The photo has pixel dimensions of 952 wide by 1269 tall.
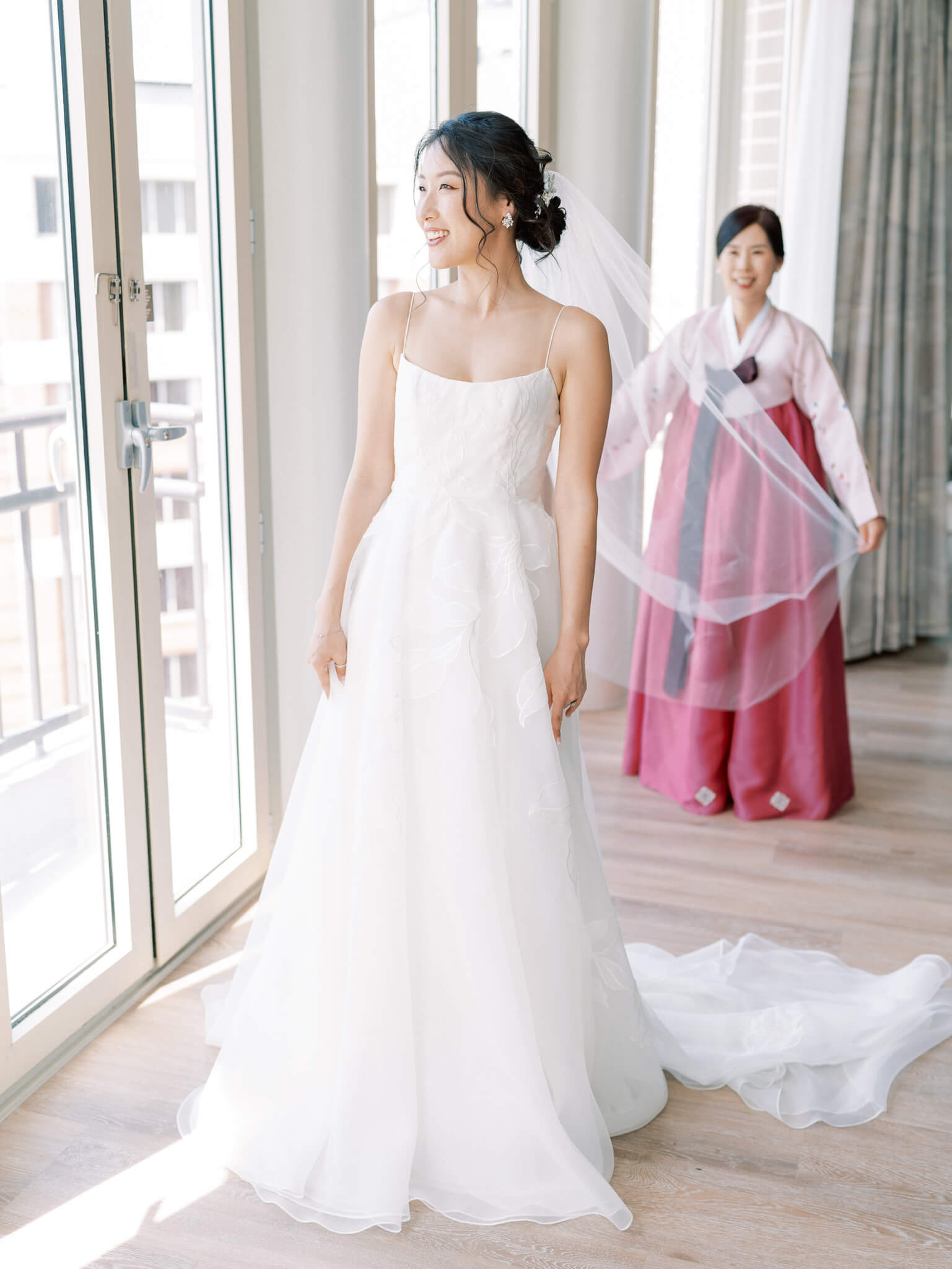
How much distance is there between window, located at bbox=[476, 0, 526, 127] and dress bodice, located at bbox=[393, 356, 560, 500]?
5.78ft

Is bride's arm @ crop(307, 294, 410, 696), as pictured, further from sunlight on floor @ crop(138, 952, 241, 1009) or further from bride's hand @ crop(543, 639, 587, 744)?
sunlight on floor @ crop(138, 952, 241, 1009)

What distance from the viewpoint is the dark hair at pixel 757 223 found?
306 centimetres

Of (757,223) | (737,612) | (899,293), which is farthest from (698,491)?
(899,293)

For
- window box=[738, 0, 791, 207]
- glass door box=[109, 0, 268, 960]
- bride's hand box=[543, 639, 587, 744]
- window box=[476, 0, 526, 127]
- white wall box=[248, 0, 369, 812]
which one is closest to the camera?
bride's hand box=[543, 639, 587, 744]

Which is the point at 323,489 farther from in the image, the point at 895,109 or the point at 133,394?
the point at 895,109

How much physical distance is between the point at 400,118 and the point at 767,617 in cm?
152

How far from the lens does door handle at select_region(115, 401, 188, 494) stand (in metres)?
2.08

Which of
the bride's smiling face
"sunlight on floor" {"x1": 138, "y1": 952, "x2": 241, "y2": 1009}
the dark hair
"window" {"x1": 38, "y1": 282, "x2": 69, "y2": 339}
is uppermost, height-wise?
the dark hair

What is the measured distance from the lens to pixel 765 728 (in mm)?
3236

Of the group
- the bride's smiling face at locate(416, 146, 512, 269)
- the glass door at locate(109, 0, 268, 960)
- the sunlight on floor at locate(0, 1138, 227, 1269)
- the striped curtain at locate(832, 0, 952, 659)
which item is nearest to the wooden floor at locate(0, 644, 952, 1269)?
the sunlight on floor at locate(0, 1138, 227, 1269)

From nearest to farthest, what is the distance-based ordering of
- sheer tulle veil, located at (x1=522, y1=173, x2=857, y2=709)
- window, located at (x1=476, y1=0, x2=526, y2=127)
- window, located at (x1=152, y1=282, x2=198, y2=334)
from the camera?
1. window, located at (x1=152, y1=282, x2=198, y2=334)
2. sheer tulle veil, located at (x1=522, y1=173, x2=857, y2=709)
3. window, located at (x1=476, y1=0, x2=526, y2=127)

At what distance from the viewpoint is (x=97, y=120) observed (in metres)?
1.93

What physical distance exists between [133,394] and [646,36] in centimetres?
243

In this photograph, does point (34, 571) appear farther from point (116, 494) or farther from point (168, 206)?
point (168, 206)
